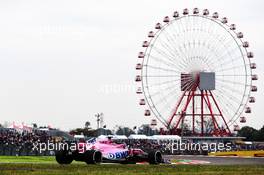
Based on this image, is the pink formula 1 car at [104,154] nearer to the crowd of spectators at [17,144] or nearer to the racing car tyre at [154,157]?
the racing car tyre at [154,157]

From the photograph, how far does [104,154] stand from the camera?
3706 cm

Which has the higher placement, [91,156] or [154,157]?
[91,156]

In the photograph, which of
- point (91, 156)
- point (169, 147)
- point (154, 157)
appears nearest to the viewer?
point (91, 156)

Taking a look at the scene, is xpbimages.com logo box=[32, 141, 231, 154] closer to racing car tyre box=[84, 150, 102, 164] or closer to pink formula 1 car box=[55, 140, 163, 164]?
pink formula 1 car box=[55, 140, 163, 164]

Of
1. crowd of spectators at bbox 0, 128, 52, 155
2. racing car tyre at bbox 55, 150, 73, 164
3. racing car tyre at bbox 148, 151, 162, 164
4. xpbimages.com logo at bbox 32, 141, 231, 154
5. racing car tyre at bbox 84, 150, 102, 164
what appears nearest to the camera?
racing car tyre at bbox 84, 150, 102, 164

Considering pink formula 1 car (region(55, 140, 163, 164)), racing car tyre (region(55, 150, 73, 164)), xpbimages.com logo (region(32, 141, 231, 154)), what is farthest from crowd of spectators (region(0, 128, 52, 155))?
racing car tyre (region(55, 150, 73, 164))

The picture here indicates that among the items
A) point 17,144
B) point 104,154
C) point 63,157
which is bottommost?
point 63,157

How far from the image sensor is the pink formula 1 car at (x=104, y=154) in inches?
1364

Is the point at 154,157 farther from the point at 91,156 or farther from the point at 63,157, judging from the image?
the point at 63,157

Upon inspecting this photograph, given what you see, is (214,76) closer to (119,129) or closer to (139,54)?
(139,54)

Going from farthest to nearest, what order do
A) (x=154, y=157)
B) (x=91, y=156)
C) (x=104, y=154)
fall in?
(x=154, y=157)
(x=104, y=154)
(x=91, y=156)

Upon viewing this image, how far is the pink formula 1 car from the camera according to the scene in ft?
114

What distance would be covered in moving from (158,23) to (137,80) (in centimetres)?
855

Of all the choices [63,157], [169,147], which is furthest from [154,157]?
[169,147]
